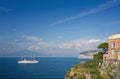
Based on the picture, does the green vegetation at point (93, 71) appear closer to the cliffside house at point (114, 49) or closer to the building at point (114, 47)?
the cliffside house at point (114, 49)

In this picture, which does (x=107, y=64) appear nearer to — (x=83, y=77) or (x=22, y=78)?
(x=83, y=77)

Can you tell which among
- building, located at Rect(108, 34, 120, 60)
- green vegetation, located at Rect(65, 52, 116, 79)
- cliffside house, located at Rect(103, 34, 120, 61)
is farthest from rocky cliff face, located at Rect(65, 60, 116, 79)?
building, located at Rect(108, 34, 120, 60)

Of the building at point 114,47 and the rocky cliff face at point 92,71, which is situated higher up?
the building at point 114,47

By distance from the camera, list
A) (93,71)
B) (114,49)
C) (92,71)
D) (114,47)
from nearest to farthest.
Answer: (93,71) < (92,71) < (114,49) < (114,47)

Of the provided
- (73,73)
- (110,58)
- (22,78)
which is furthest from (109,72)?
(22,78)

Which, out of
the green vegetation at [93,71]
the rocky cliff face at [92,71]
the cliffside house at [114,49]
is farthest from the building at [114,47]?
the rocky cliff face at [92,71]

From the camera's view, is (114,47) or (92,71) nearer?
(92,71)

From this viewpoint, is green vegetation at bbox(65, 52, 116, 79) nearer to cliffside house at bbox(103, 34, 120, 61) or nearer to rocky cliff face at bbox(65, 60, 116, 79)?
rocky cliff face at bbox(65, 60, 116, 79)

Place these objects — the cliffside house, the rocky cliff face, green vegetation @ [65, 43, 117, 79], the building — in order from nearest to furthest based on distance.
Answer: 1. green vegetation @ [65, 43, 117, 79]
2. the rocky cliff face
3. the cliffside house
4. the building

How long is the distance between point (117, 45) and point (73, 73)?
18303 millimetres

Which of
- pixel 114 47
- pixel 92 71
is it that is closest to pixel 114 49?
pixel 114 47

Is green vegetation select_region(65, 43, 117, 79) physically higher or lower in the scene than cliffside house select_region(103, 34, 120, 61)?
lower

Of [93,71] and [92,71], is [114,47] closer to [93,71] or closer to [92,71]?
[93,71]

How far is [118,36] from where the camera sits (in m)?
77.4
